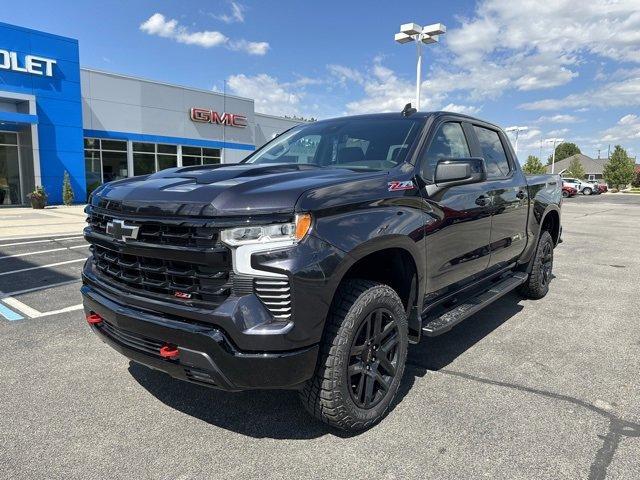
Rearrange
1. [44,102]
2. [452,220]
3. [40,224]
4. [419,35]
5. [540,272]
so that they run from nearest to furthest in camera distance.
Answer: [452,220] → [540,272] → [40,224] → [419,35] → [44,102]

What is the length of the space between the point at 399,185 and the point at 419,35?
50.2 feet

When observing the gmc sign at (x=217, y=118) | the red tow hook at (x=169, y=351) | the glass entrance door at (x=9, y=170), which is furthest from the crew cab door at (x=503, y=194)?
the gmc sign at (x=217, y=118)

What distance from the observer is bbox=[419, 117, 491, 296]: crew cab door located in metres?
3.31

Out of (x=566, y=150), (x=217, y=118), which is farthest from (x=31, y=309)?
(x=566, y=150)

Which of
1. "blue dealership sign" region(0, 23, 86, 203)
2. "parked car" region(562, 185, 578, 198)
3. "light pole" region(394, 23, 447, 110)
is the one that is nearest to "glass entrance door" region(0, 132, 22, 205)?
"blue dealership sign" region(0, 23, 86, 203)

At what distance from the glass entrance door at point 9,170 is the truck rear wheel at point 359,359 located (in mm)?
21548

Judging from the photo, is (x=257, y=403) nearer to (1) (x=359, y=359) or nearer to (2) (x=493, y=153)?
(1) (x=359, y=359)

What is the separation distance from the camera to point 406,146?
3.40 metres

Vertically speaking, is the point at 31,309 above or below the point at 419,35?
below

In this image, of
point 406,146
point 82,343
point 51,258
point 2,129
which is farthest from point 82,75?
point 406,146

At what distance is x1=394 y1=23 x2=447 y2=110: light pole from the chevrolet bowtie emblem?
50.9ft

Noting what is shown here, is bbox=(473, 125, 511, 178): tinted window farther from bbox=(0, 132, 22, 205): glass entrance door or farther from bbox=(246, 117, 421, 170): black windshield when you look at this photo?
bbox=(0, 132, 22, 205): glass entrance door

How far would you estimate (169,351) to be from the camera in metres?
2.44

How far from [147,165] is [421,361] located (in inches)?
919
